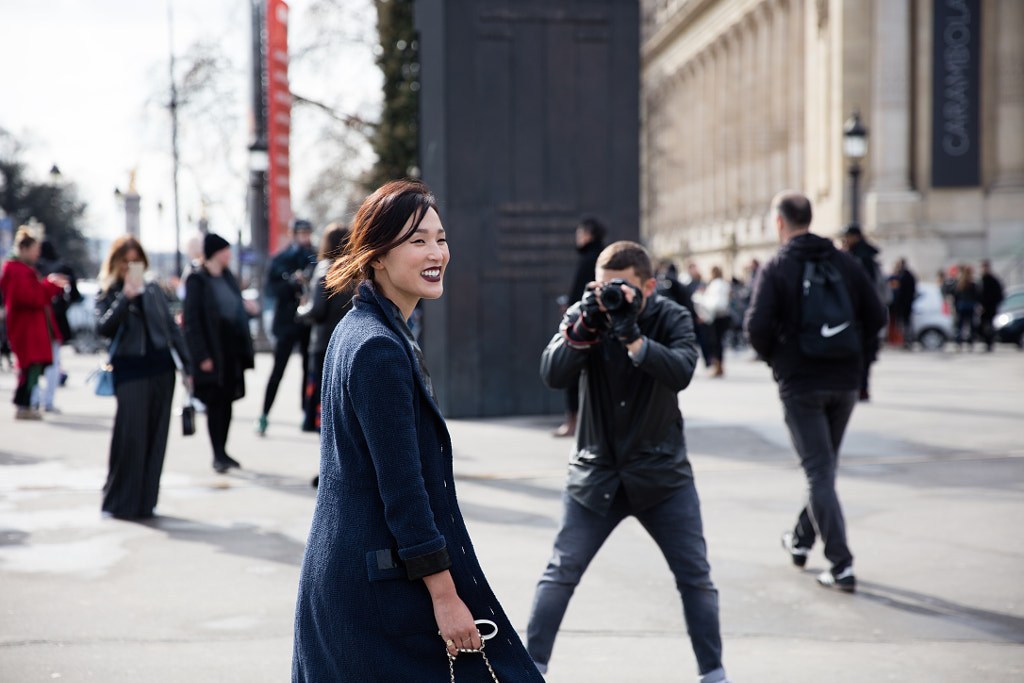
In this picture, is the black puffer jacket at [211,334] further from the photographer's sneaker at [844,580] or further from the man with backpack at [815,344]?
the photographer's sneaker at [844,580]

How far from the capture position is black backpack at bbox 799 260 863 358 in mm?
5742

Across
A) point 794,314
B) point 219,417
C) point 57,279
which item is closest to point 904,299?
point 57,279

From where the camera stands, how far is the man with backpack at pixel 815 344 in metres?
5.71

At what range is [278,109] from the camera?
946 inches

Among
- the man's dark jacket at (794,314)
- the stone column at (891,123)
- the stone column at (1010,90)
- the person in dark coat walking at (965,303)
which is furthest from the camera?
the stone column at (891,123)

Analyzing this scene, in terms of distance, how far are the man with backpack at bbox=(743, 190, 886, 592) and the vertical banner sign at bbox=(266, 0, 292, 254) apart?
18.5 meters

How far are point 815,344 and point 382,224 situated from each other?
3.55 metres

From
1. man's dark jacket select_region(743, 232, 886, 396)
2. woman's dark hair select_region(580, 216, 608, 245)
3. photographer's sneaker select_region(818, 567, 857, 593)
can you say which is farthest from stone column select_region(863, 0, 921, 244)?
photographer's sneaker select_region(818, 567, 857, 593)

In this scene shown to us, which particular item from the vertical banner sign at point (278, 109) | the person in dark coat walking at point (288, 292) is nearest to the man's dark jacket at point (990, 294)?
the vertical banner sign at point (278, 109)

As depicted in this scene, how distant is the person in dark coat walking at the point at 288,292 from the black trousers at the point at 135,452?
10.1 feet

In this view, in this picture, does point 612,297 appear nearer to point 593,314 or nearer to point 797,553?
point 593,314

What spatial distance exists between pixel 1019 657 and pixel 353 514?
132 inches

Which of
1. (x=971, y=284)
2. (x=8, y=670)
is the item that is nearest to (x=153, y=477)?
(x=8, y=670)

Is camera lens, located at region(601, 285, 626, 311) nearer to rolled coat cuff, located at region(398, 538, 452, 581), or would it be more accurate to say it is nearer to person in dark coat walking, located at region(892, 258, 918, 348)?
rolled coat cuff, located at region(398, 538, 452, 581)
